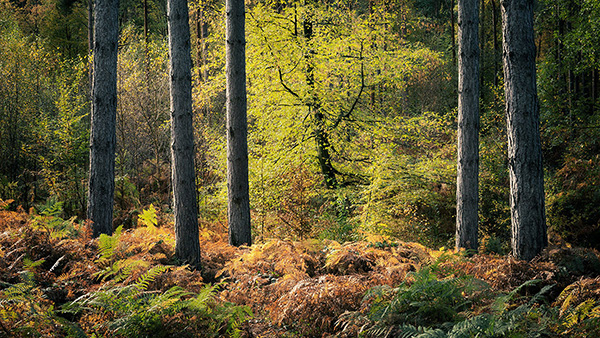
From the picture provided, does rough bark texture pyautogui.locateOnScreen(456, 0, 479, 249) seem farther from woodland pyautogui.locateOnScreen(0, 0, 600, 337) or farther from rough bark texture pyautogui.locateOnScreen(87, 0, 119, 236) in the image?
rough bark texture pyautogui.locateOnScreen(87, 0, 119, 236)

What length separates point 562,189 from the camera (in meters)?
10.6

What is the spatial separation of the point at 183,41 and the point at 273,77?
16.5ft

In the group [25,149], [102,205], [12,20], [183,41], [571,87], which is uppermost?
[12,20]

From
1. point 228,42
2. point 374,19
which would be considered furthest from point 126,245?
point 374,19

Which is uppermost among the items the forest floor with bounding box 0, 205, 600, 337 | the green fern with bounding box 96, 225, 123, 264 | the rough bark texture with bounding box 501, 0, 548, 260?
the rough bark texture with bounding box 501, 0, 548, 260

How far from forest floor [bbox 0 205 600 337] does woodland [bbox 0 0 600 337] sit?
0.02 meters

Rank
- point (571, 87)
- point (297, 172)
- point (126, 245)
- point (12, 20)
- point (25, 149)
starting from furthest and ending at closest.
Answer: point (12, 20) < point (571, 87) < point (25, 149) < point (297, 172) < point (126, 245)

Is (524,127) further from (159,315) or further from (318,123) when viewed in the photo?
(318,123)

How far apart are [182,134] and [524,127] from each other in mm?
4599

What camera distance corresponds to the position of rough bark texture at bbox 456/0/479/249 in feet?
24.3

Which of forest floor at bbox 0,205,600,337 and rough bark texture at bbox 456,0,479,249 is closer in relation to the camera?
forest floor at bbox 0,205,600,337

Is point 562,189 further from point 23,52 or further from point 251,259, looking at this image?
point 23,52

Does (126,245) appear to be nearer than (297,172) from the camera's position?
Yes

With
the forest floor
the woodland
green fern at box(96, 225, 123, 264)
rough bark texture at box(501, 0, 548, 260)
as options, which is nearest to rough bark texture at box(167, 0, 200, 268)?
the woodland
